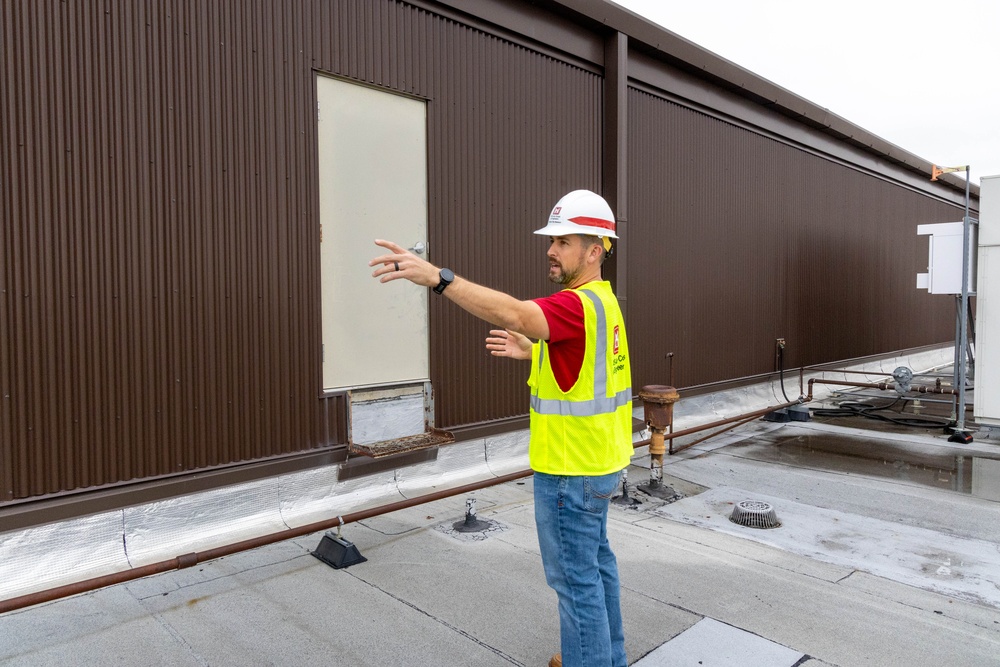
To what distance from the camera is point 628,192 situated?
962 cm

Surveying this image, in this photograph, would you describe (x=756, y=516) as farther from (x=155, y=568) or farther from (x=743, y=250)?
(x=743, y=250)

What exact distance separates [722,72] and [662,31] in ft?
5.35

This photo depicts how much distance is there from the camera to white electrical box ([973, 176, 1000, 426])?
8.92 m

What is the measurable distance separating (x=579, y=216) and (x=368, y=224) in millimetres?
3851

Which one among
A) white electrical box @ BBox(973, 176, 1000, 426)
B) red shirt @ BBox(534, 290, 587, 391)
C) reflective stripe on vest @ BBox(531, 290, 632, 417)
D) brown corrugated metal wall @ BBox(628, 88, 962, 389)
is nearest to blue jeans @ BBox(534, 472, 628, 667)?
reflective stripe on vest @ BBox(531, 290, 632, 417)

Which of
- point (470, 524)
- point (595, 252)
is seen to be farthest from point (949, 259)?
point (595, 252)

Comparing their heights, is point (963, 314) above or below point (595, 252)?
below

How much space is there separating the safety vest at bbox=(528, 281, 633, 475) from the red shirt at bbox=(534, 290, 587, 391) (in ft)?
0.09

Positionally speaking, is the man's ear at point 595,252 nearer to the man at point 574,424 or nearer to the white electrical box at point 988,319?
the man at point 574,424

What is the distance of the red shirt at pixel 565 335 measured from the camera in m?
2.93

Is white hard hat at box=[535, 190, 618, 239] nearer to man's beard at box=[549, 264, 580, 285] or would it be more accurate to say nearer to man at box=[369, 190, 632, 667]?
man at box=[369, 190, 632, 667]

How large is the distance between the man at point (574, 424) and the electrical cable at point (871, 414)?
32.0 ft

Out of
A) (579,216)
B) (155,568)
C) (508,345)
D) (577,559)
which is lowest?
(155,568)

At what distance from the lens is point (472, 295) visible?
2830 millimetres
